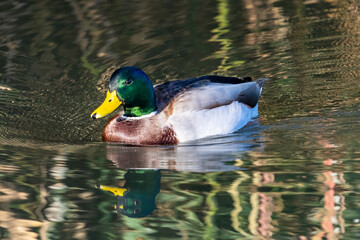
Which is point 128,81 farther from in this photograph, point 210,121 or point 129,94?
point 210,121

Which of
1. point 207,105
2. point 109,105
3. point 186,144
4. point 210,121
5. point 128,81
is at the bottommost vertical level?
point 186,144

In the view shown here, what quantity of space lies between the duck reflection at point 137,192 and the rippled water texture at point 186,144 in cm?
2

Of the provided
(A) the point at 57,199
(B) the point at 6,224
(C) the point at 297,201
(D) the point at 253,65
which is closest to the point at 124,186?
(A) the point at 57,199

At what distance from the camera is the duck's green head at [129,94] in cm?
774

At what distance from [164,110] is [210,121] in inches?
20.7

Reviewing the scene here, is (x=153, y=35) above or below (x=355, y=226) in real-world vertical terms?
above

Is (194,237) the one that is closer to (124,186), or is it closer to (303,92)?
(124,186)

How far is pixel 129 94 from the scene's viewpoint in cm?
787

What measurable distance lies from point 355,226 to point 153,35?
6.78 metres

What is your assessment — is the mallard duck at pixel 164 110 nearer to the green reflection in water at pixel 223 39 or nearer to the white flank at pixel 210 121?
the white flank at pixel 210 121

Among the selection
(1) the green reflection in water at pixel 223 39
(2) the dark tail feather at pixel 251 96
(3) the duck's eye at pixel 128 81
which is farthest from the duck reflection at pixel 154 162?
(1) the green reflection in water at pixel 223 39

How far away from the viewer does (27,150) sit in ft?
24.5

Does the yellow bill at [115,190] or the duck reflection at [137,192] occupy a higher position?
the yellow bill at [115,190]

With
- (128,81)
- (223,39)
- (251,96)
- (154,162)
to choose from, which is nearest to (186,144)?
(154,162)
